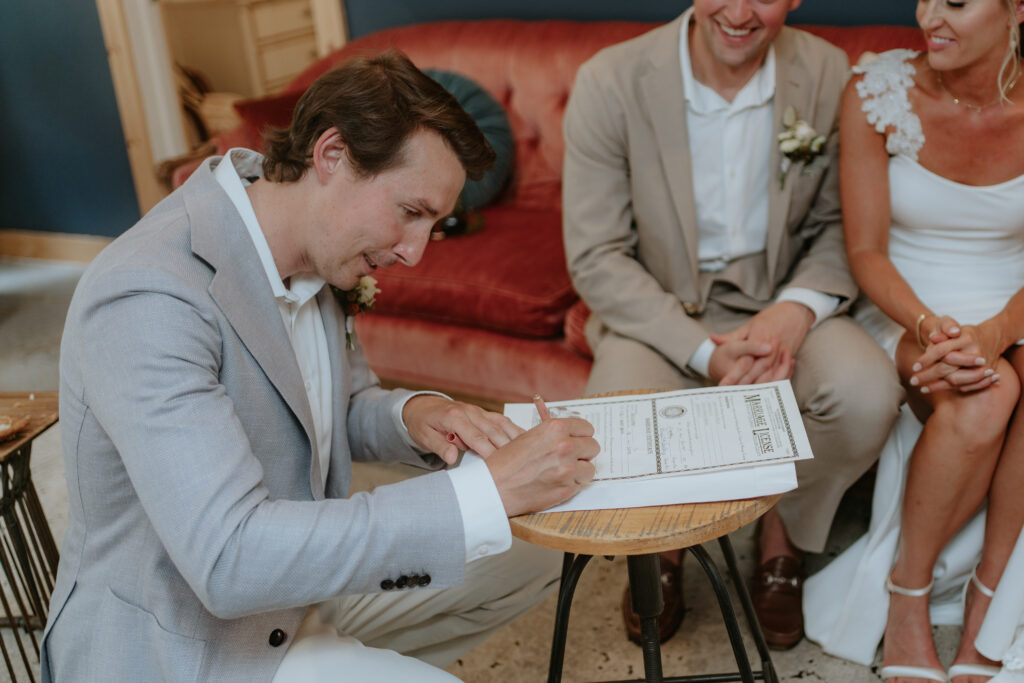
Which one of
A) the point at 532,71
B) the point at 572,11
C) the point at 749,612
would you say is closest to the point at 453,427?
the point at 749,612

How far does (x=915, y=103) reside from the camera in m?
2.00

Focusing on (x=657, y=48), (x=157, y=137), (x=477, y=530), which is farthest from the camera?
(x=157, y=137)

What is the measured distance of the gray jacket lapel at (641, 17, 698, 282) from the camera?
2.11 m

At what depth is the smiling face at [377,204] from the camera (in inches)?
47.7

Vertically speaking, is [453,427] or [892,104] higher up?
[892,104]

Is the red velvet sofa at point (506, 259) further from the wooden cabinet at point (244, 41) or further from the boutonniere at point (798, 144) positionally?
the wooden cabinet at point (244, 41)

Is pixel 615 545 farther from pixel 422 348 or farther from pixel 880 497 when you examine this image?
pixel 422 348

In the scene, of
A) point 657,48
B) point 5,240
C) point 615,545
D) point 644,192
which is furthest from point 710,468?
point 5,240

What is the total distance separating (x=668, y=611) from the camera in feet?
6.63

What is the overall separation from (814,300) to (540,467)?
1105 millimetres

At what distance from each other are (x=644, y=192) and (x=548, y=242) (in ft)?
2.20

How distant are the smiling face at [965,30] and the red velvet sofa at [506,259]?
0.70m

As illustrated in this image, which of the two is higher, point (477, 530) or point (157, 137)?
point (477, 530)

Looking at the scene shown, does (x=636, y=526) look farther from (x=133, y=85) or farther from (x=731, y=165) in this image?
(x=133, y=85)
